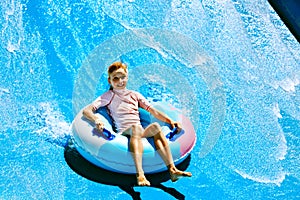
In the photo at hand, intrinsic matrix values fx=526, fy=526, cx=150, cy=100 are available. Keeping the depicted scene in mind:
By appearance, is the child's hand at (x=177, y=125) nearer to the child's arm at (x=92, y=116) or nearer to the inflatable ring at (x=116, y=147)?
the inflatable ring at (x=116, y=147)

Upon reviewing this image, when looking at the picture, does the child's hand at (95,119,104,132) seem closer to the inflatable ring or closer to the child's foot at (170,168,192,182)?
the inflatable ring

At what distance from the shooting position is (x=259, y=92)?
5.48 meters

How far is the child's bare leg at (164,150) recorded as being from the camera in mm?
3969

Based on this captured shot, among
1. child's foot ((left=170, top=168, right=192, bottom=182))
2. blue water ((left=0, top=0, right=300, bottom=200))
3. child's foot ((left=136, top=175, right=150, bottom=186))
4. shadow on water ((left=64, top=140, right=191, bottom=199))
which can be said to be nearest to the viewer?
child's foot ((left=136, top=175, right=150, bottom=186))

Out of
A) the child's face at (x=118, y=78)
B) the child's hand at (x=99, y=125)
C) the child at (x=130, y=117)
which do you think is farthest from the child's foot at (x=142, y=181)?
the child's face at (x=118, y=78)

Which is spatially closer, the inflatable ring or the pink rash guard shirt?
the inflatable ring

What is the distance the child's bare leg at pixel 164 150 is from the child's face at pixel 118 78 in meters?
0.52

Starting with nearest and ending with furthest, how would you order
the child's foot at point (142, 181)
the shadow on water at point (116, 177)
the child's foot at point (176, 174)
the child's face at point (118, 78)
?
1. the child's foot at point (142, 181)
2. the child's foot at point (176, 174)
3. the shadow on water at point (116, 177)
4. the child's face at point (118, 78)

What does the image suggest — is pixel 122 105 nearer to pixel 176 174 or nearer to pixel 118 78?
pixel 118 78

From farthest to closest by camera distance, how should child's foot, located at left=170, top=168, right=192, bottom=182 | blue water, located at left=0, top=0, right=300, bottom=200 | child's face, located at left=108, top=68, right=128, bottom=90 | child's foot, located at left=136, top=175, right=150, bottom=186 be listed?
child's face, located at left=108, top=68, right=128, bottom=90, blue water, located at left=0, top=0, right=300, bottom=200, child's foot, located at left=170, top=168, right=192, bottom=182, child's foot, located at left=136, top=175, right=150, bottom=186

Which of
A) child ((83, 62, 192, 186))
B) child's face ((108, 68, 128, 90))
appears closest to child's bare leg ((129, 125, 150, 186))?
child ((83, 62, 192, 186))

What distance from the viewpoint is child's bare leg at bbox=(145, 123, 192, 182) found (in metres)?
3.97

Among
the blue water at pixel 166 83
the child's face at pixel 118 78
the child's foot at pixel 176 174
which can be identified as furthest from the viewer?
the child's face at pixel 118 78

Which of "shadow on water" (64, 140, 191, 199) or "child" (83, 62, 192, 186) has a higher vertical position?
"child" (83, 62, 192, 186)
